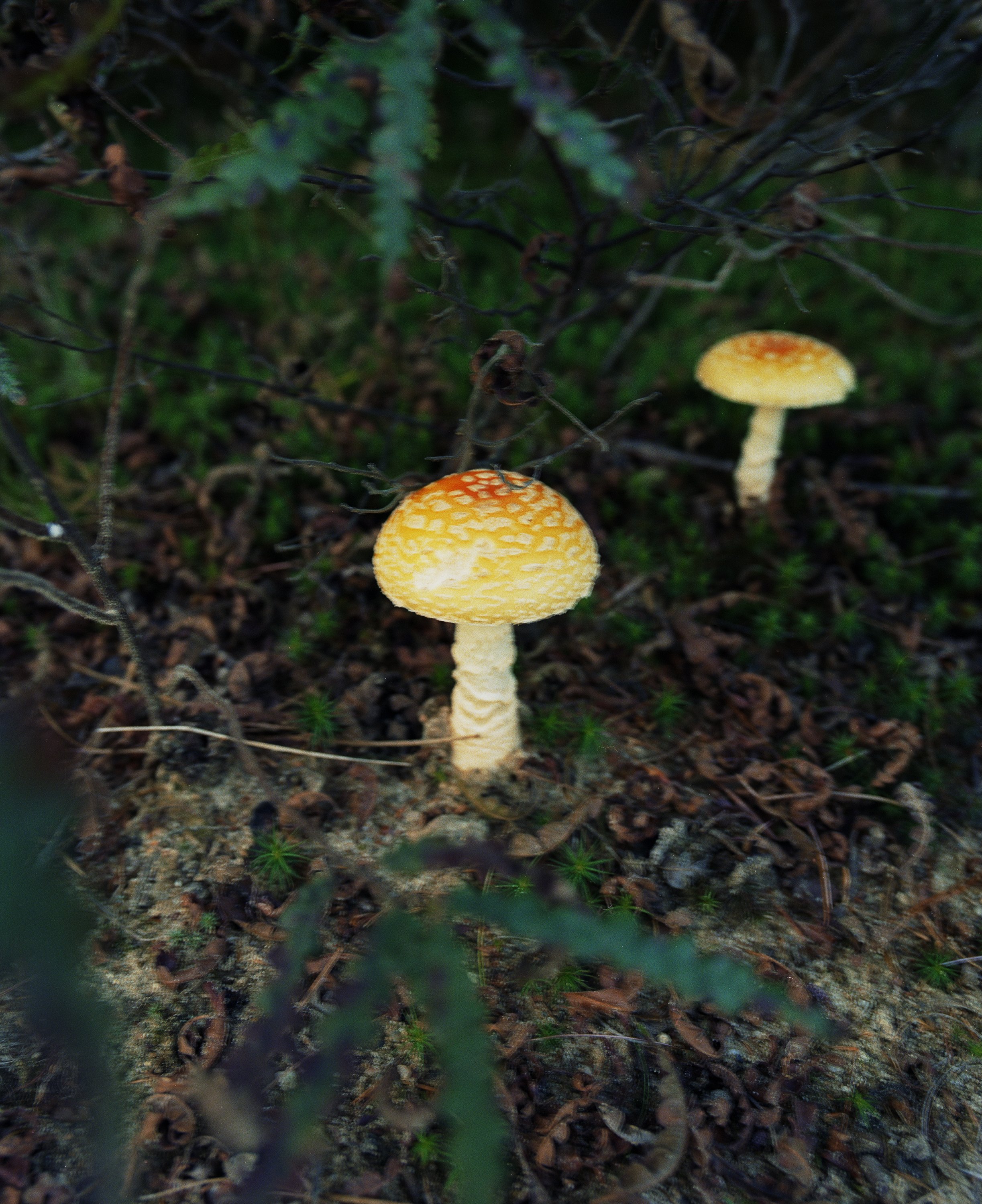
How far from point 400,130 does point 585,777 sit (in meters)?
2.67

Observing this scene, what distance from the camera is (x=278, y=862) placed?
10.0 feet

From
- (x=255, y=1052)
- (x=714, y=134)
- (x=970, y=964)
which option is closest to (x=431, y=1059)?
(x=255, y=1052)

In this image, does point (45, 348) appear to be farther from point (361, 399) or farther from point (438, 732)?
point (438, 732)

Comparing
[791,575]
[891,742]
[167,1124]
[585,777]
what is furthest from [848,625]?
[167,1124]

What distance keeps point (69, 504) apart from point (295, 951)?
11.8 feet

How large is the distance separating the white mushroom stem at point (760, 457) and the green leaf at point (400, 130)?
323 cm

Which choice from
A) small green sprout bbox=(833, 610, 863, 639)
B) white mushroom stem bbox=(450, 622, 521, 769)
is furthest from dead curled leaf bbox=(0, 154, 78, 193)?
small green sprout bbox=(833, 610, 863, 639)

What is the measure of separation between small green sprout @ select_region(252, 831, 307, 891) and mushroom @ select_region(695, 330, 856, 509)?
123 inches

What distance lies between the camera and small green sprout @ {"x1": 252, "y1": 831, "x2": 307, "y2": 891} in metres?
3.03

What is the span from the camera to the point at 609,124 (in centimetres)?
233

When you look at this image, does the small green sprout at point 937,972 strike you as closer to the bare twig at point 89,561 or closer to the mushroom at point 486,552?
the mushroom at point 486,552

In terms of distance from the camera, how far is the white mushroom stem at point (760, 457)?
456 centimetres

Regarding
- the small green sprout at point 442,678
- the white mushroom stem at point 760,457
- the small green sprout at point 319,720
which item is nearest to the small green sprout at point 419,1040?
the small green sprout at point 319,720

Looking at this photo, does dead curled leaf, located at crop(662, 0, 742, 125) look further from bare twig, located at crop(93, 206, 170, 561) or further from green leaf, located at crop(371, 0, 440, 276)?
bare twig, located at crop(93, 206, 170, 561)
